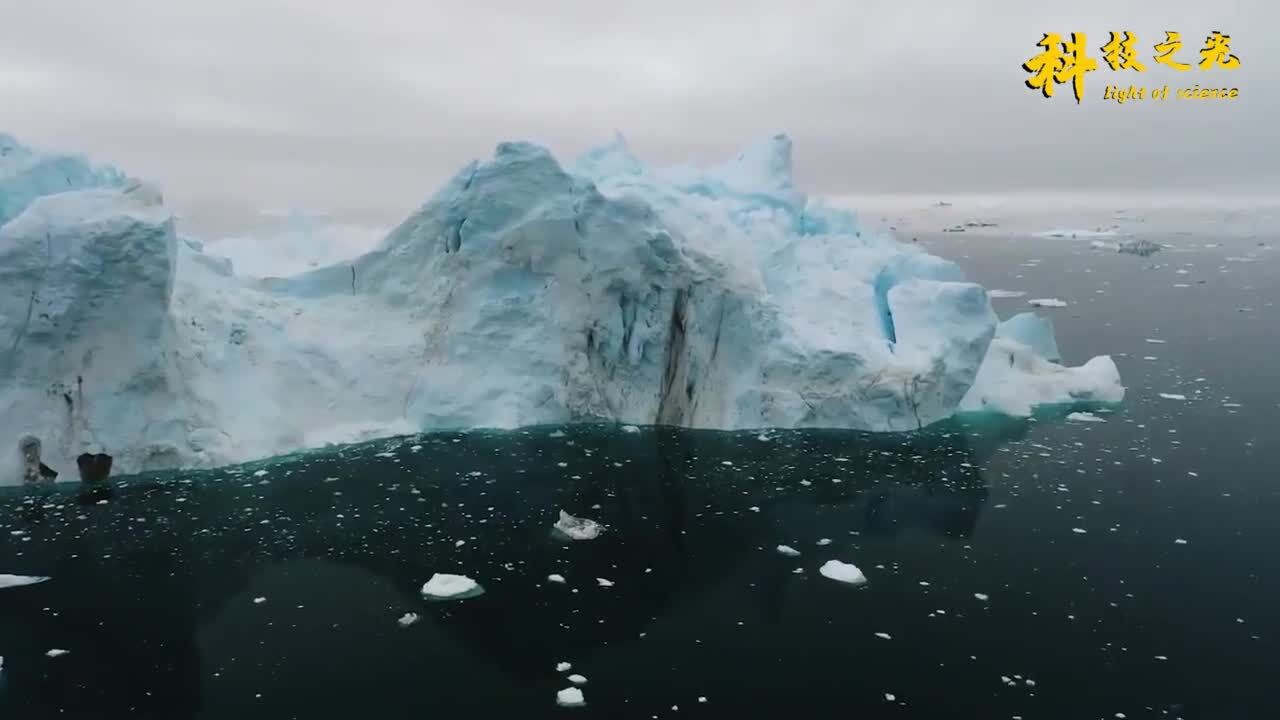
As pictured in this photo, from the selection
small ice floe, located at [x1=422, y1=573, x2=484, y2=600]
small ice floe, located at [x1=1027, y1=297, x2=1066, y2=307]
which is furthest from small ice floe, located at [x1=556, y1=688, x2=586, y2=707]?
small ice floe, located at [x1=1027, y1=297, x2=1066, y2=307]

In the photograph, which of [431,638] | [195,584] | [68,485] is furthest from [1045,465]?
[68,485]

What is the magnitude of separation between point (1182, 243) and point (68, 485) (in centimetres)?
5917

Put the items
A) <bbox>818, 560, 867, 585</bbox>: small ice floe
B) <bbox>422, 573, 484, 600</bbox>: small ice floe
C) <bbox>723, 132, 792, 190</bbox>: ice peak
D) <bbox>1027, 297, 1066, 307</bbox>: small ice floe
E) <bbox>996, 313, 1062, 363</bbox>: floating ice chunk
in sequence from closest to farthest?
<bbox>422, 573, 484, 600</bbox>: small ice floe → <bbox>818, 560, 867, 585</bbox>: small ice floe → <bbox>996, 313, 1062, 363</bbox>: floating ice chunk → <bbox>723, 132, 792, 190</bbox>: ice peak → <bbox>1027, 297, 1066, 307</bbox>: small ice floe

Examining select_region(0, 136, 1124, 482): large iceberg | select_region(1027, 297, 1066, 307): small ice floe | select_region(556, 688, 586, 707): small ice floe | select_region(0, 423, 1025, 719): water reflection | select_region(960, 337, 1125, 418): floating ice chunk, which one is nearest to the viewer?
select_region(556, 688, 586, 707): small ice floe

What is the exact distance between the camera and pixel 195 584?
7.15 meters

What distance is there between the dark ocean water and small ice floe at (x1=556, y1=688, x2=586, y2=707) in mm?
98

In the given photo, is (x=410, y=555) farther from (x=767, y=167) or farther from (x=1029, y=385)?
(x=767, y=167)

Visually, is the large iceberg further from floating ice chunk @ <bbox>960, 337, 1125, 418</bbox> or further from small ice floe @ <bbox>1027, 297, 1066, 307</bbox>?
small ice floe @ <bbox>1027, 297, 1066, 307</bbox>

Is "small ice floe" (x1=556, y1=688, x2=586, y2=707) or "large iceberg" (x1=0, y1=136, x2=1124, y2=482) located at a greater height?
"large iceberg" (x1=0, y1=136, x2=1124, y2=482)

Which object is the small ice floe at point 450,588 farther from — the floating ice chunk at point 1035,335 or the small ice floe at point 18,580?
the floating ice chunk at point 1035,335

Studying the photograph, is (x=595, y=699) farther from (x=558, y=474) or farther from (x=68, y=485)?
(x=68, y=485)


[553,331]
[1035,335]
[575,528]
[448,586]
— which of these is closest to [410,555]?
[448,586]

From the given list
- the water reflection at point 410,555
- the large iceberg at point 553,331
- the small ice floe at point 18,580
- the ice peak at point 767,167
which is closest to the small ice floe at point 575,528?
the water reflection at point 410,555

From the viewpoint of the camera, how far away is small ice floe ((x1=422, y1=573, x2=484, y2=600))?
6.98m
